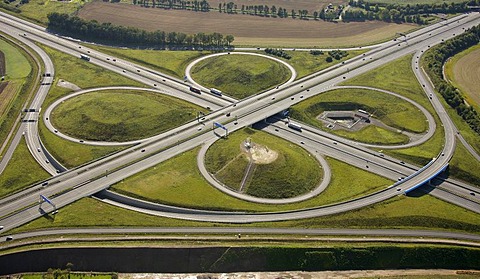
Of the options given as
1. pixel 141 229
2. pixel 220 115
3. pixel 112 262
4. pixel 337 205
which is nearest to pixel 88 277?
pixel 112 262

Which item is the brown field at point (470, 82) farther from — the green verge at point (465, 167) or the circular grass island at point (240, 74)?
the circular grass island at point (240, 74)

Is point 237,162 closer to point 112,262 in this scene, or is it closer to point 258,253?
point 258,253

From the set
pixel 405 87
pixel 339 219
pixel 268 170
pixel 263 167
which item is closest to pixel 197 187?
pixel 263 167

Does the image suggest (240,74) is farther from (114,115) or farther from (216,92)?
(114,115)

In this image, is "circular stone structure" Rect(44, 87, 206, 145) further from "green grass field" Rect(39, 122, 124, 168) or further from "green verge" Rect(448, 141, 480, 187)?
"green verge" Rect(448, 141, 480, 187)

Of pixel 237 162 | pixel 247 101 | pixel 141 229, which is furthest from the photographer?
pixel 247 101

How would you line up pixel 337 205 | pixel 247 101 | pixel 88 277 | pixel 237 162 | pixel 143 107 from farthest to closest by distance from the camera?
pixel 247 101 < pixel 143 107 < pixel 237 162 < pixel 337 205 < pixel 88 277
